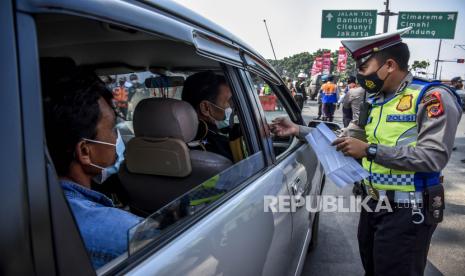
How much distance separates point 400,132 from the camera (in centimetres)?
186

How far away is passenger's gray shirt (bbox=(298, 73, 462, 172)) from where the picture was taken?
1.70 m

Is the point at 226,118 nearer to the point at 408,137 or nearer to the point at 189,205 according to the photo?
the point at 408,137

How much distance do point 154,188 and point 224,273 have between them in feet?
2.87

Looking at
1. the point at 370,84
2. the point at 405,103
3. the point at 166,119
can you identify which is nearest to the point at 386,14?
the point at 370,84

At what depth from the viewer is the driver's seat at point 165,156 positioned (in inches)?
70.1

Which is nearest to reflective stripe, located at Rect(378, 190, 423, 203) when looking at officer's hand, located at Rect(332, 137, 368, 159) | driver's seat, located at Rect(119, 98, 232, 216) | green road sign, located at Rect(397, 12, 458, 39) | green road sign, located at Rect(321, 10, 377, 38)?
officer's hand, located at Rect(332, 137, 368, 159)

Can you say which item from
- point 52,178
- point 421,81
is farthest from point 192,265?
point 421,81

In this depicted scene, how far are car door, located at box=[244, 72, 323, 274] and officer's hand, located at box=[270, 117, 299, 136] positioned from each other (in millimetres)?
55

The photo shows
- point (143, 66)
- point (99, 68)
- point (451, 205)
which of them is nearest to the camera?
point (99, 68)

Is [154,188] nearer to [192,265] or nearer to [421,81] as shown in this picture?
[192,265]

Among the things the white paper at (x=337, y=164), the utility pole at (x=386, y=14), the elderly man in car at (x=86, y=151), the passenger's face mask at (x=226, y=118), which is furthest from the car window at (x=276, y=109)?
the utility pole at (x=386, y=14)

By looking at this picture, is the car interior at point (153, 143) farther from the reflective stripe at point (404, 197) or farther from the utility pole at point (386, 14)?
the utility pole at point (386, 14)

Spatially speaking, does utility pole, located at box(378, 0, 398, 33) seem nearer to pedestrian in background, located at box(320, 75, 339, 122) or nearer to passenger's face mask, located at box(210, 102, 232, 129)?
pedestrian in background, located at box(320, 75, 339, 122)

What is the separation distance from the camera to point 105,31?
1628mm
